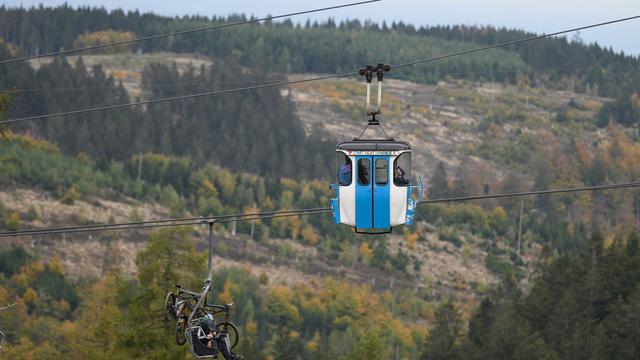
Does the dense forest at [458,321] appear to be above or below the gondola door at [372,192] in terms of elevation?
below

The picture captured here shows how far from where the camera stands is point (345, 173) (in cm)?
3453

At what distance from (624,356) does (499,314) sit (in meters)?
18.8

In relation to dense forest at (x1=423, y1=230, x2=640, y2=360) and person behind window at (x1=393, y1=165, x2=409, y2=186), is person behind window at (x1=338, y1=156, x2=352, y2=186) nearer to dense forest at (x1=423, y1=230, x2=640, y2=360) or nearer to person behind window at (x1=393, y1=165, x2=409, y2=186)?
person behind window at (x1=393, y1=165, x2=409, y2=186)

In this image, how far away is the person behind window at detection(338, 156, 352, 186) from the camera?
3447cm

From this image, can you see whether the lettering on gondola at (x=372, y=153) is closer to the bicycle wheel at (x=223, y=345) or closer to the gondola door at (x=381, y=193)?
the gondola door at (x=381, y=193)

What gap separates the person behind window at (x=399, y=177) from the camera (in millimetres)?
34438

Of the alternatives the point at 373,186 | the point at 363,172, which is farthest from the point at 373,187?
the point at 363,172

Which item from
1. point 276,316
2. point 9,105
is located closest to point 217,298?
point 276,316

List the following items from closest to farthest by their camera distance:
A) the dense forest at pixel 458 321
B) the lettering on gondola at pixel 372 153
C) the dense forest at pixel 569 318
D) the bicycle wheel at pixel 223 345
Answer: the bicycle wheel at pixel 223 345
the lettering on gondola at pixel 372 153
the dense forest at pixel 458 321
the dense forest at pixel 569 318

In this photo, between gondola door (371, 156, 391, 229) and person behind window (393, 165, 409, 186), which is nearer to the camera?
gondola door (371, 156, 391, 229)

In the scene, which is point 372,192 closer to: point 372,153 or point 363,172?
point 363,172

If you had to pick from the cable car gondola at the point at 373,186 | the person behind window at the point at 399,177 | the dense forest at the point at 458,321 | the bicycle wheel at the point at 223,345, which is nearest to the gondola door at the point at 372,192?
the cable car gondola at the point at 373,186

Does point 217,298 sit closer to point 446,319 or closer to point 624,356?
Answer: point 446,319

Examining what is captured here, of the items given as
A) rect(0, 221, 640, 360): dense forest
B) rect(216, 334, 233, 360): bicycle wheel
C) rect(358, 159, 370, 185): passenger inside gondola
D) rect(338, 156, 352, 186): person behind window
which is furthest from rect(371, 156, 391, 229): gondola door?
rect(0, 221, 640, 360): dense forest
